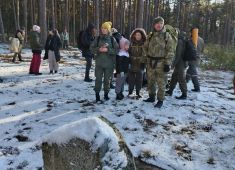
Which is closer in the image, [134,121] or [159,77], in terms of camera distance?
[134,121]

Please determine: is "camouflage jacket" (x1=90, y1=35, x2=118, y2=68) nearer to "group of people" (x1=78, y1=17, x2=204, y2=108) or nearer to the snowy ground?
"group of people" (x1=78, y1=17, x2=204, y2=108)

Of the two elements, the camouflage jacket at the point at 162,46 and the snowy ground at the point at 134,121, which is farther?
the camouflage jacket at the point at 162,46

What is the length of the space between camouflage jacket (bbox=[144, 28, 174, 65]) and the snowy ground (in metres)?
1.22

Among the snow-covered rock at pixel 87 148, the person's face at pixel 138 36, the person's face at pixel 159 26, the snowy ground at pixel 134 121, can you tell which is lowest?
the snowy ground at pixel 134 121

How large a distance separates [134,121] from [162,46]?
1.88 metres

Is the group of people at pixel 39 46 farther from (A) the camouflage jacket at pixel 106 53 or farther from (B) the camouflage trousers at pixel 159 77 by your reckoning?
(B) the camouflage trousers at pixel 159 77

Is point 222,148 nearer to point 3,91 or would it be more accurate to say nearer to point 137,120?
point 137,120

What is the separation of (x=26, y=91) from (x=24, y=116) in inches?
91.3

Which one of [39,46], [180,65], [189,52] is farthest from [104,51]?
[39,46]

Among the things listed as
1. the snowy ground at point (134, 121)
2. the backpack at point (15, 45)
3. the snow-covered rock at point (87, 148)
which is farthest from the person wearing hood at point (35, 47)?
the snow-covered rock at point (87, 148)

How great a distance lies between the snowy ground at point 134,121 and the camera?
18.2ft

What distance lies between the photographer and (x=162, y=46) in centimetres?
791

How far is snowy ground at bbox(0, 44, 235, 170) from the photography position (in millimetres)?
5535

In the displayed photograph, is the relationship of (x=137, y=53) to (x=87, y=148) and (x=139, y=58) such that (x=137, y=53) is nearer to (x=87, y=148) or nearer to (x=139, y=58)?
(x=139, y=58)
